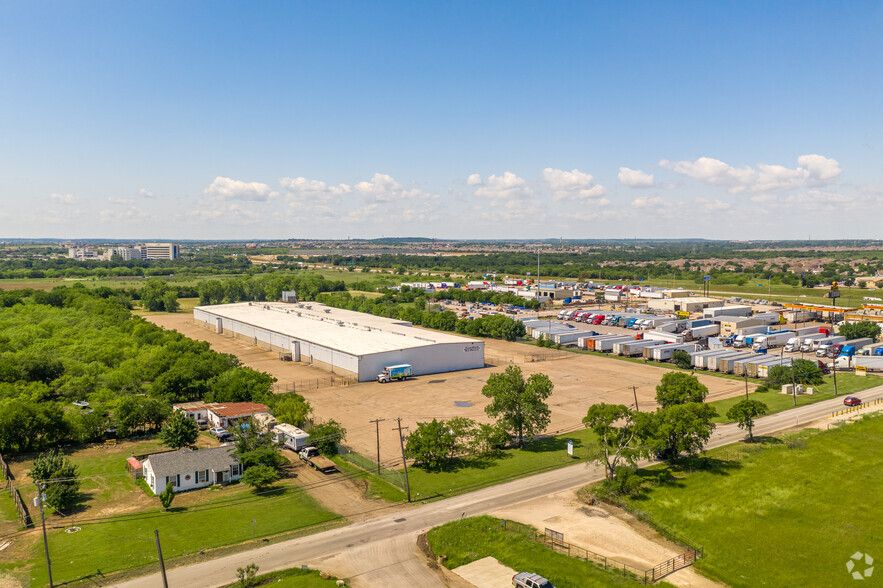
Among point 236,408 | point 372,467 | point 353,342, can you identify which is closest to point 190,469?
point 372,467

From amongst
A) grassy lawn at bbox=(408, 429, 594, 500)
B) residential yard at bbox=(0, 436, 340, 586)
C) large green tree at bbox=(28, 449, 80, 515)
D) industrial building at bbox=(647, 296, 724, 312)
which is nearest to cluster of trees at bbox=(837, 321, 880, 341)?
industrial building at bbox=(647, 296, 724, 312)

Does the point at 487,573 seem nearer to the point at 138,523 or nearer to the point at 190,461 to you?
the point at 138,523

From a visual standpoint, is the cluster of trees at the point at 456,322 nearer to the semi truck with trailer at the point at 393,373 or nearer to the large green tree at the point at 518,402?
the semi truck with trailer at the point at 393,373

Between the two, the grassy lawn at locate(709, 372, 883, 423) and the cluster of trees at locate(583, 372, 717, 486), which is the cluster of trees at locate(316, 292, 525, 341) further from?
the cluster of trees at locate(583, 372, 717, 486)

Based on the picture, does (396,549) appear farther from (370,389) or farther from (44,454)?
(370,389)

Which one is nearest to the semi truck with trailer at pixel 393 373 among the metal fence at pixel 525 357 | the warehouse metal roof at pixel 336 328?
the warehouse metal roof at pixel 336 328

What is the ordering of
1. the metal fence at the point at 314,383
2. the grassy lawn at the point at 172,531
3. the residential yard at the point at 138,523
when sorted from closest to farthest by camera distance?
the grassy lawn at the point at 172,531, the residential yard at the point at 138,523, the metal fence at the point at 314,383
